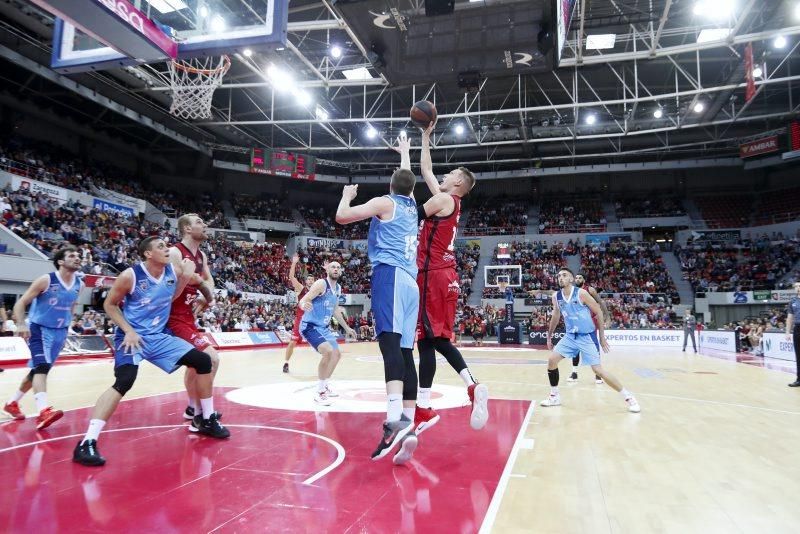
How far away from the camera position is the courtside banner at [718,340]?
18.0 metres

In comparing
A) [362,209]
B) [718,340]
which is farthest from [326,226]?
[362,209]

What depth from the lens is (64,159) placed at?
82.9ft

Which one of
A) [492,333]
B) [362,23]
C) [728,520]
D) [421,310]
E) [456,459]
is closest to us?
[728,520]

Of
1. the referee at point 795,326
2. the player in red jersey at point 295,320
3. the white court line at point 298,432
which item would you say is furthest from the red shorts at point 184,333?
the referee at point 795,326

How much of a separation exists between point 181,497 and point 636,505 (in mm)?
2688

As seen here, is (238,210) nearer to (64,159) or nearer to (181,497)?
(64,159)

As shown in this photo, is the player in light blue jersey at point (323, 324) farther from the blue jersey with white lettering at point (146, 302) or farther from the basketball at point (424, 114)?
the basketball at point (424, 114)

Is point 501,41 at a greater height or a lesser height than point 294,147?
lesser

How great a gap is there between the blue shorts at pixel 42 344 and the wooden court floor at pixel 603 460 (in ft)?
2.11

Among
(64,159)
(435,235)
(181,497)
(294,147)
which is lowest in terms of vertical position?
(181,497)

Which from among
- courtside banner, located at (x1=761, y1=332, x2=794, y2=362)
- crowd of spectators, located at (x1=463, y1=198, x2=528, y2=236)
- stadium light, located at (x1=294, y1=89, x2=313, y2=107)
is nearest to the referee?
courtside banner, located at (x1=761, y1=332, x2=794, y2=362)

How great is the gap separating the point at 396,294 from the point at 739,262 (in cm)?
3233

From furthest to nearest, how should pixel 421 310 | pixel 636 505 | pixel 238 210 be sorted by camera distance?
1. pixel 238 210
2. pixel 421 310
3. pixel 636 505

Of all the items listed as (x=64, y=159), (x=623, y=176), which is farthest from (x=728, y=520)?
(x=623, y=176)
